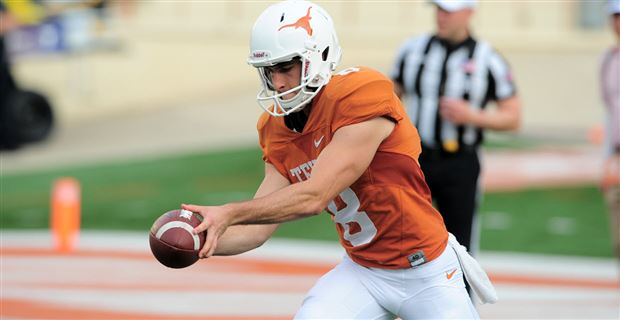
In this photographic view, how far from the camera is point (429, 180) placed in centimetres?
762

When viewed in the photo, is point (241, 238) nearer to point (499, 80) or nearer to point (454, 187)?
point (454, 187)

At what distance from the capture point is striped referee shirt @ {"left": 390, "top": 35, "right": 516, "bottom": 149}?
25.4ft

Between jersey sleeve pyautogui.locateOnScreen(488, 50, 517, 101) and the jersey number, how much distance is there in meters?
2.82

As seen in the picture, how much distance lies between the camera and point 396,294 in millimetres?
5145

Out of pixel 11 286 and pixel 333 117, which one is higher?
pixel 333 117

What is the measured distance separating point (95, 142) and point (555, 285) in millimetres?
12791

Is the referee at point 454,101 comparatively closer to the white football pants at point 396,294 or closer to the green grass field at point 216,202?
the white football pants at point 396,294

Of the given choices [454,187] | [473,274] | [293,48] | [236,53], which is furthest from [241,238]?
[236,53]

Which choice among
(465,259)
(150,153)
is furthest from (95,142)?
(465,259)

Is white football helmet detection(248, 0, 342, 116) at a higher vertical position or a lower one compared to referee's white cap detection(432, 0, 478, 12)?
lower

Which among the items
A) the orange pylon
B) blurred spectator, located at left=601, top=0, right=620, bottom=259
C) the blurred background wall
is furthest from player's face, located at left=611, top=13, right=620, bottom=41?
the blurred background wall

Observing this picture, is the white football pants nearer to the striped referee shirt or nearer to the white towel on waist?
the white towel on waist

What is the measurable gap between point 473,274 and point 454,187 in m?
2.31

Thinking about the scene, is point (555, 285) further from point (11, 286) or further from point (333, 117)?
point (333, 117)
